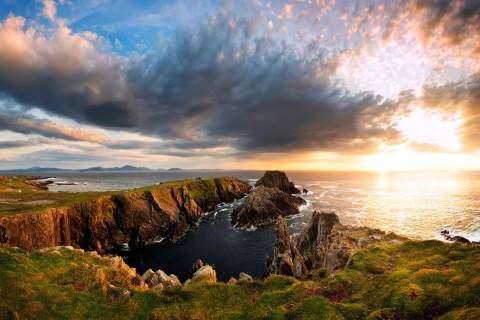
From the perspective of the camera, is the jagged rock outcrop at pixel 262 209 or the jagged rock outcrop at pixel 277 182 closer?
the jagged rock outcrop at pixel 262 209

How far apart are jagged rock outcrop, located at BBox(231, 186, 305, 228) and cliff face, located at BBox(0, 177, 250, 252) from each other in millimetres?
19320

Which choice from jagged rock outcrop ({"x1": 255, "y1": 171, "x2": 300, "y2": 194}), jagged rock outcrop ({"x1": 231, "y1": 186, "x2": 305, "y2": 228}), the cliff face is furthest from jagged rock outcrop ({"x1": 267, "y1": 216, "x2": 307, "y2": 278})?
jagged rock outcrop ({"x1": 255, "y1": 171, "x2": 300, "y2": 194})

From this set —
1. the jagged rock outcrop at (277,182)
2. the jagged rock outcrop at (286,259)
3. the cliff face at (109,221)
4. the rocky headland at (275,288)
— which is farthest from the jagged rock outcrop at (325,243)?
the jagged rock outcrop at (277,182)

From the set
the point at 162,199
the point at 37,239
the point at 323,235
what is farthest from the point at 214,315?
the point at 162,199

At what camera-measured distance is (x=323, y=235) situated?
141 ft

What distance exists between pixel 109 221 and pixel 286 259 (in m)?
55.3

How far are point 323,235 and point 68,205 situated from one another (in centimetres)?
6337

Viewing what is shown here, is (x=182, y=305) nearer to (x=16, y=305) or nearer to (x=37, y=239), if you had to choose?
(x=16, y=305)

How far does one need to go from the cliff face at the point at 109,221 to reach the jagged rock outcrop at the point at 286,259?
3992 centimetres

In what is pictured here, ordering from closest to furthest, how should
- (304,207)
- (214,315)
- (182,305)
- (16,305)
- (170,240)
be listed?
(16,305), (214,315), (182,305), (170,240), (304,207)

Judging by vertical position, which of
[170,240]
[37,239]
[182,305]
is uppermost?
[182,305]

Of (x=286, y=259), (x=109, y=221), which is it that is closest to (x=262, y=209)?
(x=286, y=259)

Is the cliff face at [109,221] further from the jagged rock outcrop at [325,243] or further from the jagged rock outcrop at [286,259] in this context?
the jagged rock outcrop at [325,243]

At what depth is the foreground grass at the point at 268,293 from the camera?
47.3 feet
